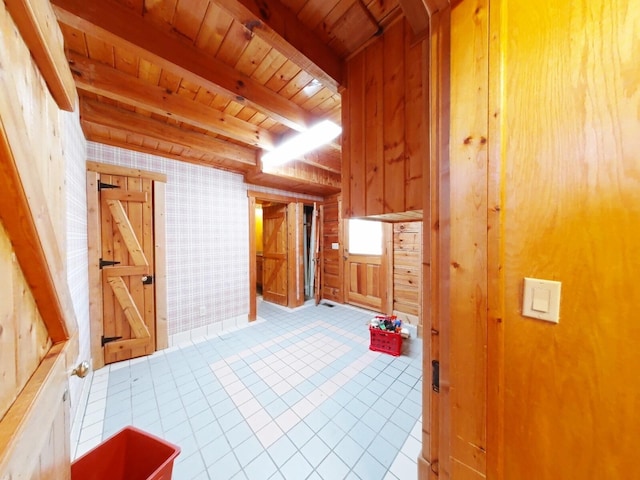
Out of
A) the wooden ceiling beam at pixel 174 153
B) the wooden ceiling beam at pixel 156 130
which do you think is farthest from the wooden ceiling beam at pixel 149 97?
the wooden ceiling beam at pixel 174 153

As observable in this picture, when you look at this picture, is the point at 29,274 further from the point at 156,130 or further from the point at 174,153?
the point at 174,153

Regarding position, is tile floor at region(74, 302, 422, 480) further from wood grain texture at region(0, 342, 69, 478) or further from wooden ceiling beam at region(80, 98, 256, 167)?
wooden ceiling beam at region(80, 98, 256, 167)

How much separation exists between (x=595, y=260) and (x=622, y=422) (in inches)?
15.3

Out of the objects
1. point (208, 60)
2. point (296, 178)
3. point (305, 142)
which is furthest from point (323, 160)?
point (208, 60)

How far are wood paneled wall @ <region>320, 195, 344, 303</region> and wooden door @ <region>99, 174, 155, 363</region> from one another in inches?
114

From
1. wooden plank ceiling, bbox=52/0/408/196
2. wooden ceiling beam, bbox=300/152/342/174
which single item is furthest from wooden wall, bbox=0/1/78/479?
wooden ceiling beam, bbox=300/152/342/174

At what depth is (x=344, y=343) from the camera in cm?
283

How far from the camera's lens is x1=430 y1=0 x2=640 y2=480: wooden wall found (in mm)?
542

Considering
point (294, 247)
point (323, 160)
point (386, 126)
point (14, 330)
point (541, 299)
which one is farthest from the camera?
point (294, 247)

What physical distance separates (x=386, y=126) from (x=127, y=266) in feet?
9.56

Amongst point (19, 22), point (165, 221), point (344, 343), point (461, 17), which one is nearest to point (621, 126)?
point (461, 17)

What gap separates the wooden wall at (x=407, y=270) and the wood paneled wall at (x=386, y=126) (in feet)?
7.64

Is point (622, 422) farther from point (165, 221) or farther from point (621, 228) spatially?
point (165, 221)

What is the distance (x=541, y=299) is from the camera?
2.06ft
